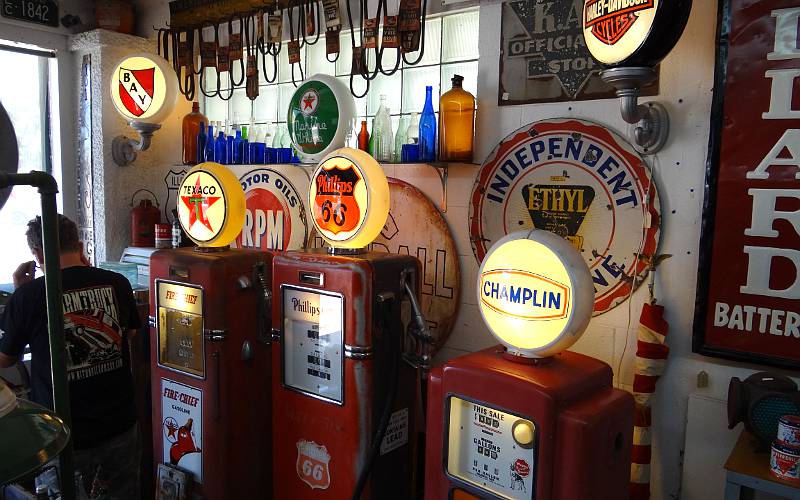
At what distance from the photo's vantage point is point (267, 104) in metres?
4.02

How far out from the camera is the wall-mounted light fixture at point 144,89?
3.82 meters

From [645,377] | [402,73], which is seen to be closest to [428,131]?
[402,73]

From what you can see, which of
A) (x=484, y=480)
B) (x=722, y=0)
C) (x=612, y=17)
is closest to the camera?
(x=484, y=480)

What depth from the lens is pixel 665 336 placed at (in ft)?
7.71

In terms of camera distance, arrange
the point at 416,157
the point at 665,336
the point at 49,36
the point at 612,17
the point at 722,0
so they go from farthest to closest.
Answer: the point at 49,36
the point at 416,157
the point at 665,336
the point at 722,0
the point at 612,17

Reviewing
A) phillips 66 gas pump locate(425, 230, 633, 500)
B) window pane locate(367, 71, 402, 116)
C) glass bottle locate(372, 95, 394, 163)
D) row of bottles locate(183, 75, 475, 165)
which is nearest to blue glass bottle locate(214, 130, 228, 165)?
row of bottles locate(183, 75, 475, 165)

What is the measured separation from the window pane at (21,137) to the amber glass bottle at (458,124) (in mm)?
3192

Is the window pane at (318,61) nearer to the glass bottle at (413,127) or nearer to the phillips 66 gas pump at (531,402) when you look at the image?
the glass bottle at (413,127)

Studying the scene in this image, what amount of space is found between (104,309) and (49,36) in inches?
107

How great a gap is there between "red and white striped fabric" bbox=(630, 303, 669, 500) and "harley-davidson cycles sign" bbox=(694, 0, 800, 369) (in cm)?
15

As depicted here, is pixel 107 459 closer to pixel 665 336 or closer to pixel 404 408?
pixel 404 408

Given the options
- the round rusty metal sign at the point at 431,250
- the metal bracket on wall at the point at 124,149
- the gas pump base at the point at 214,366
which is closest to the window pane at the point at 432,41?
the round rusty metal sign at the point at 431,250

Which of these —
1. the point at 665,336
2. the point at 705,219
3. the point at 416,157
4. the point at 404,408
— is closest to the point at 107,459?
the point at 404,408

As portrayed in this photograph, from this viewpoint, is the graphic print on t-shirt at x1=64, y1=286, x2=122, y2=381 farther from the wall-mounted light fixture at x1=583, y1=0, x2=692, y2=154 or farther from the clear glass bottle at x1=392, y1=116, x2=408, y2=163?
the wall-mounted light fixture at x1=583, y1=0, x2=692, y2=154
